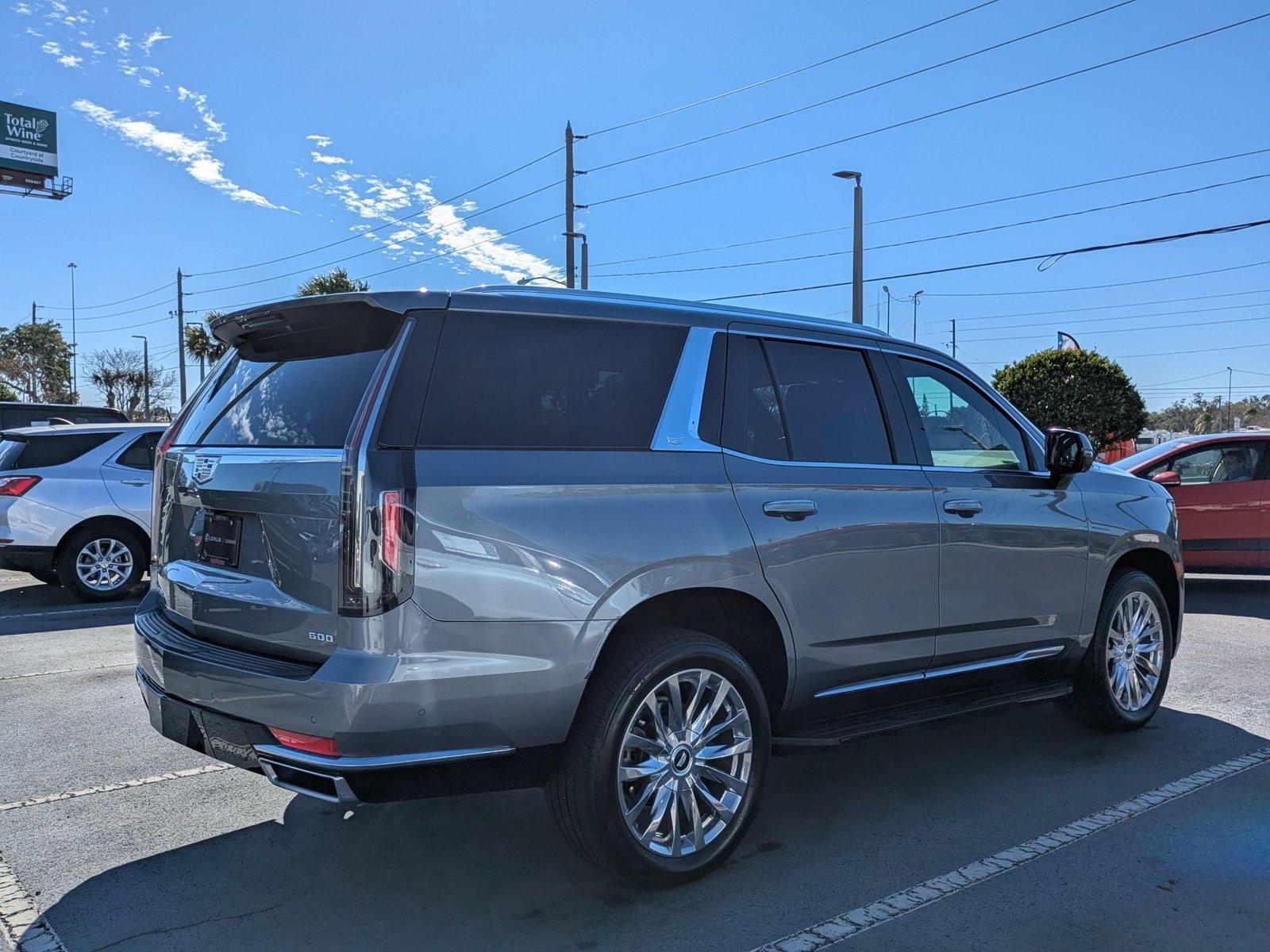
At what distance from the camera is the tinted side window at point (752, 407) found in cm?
386

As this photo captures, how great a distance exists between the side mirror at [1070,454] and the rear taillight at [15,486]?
27.7 ft

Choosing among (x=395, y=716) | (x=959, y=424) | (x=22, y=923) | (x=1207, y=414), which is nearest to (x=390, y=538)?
(x=395, y=716)

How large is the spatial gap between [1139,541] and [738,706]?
110 inches

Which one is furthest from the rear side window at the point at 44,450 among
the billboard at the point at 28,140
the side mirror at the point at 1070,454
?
the billboard at the point at 28,140

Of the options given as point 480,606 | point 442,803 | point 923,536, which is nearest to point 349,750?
point 480,606

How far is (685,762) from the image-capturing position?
11.6 ft

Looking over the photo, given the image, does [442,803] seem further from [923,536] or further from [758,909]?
[923,536]

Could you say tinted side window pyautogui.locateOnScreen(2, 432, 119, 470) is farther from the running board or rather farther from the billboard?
the billboard

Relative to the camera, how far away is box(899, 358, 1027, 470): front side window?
15.1 feet

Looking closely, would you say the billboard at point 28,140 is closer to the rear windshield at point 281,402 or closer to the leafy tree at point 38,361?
the leafy tree at point 38,361

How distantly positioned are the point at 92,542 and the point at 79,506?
0.36 meters

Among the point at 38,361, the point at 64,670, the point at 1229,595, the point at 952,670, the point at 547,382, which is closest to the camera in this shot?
the point at 547,382

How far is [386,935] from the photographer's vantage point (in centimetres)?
318

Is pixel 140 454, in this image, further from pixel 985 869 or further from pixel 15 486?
pixel 985 869
